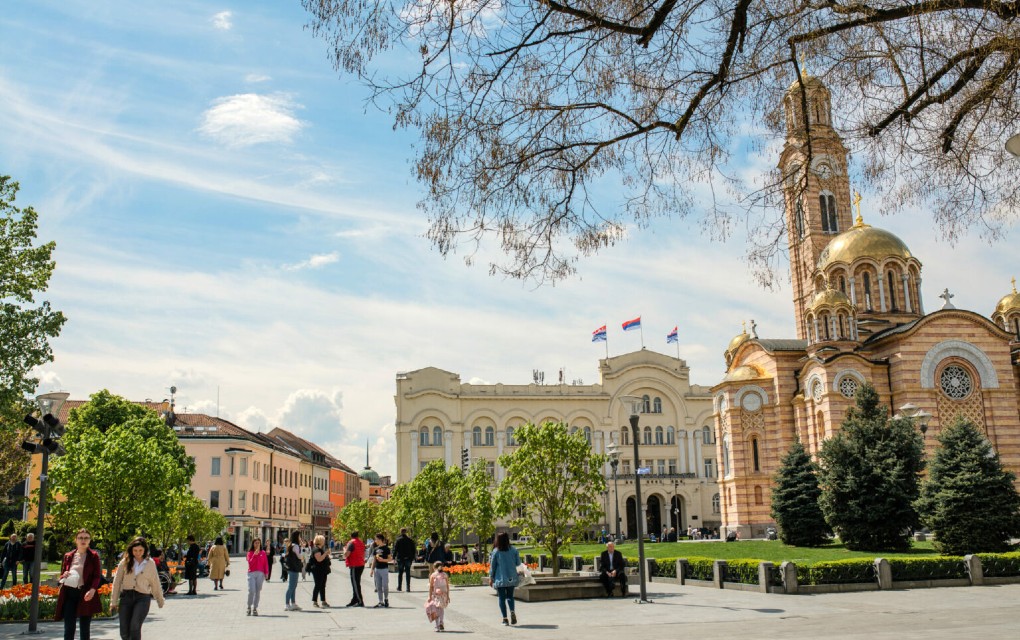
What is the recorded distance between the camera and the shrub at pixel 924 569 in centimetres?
2145

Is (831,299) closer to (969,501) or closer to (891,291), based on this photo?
(891,291)

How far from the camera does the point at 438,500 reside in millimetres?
35406

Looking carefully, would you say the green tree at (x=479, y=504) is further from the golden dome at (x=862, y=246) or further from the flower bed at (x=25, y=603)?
the golden dome at (x=862, y=246)

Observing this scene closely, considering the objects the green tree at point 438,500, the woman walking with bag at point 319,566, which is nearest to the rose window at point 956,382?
the green tree at point 438,500

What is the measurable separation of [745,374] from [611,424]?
2326cm

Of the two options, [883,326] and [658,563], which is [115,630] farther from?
[883,326]

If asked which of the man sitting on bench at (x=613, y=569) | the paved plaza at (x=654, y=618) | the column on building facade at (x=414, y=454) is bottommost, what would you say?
the paved plaza at (x=654, y=618)

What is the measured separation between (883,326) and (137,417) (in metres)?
40.7

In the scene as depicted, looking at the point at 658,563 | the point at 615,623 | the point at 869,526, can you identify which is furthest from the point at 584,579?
the point at 869,526

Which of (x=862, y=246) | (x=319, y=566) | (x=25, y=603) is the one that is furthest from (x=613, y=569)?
(x=862, y=246)

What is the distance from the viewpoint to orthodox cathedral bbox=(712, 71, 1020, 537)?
46125 mm

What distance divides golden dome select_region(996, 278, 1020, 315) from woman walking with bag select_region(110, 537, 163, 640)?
184ft

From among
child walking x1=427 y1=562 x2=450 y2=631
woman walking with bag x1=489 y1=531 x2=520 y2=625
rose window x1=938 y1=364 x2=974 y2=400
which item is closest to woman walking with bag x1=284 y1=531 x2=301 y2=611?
child walking x1=427 y1=562 x2=450 y2=631

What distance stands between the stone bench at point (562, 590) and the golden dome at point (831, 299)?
32.6m
